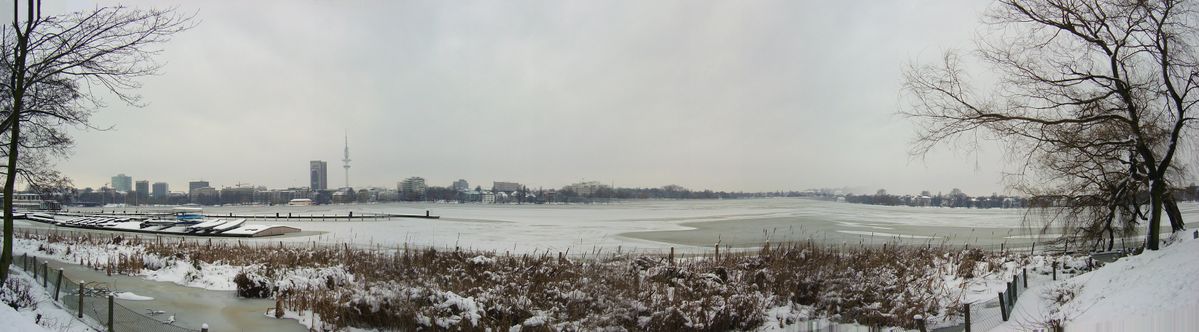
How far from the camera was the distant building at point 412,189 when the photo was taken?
134 meters

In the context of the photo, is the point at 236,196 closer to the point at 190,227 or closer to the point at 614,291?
the point at 190,227

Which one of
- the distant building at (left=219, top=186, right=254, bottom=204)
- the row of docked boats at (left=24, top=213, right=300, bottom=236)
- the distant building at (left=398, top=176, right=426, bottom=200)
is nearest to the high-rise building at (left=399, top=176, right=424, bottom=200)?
the distant building at (left=398, top=176, right=426, bottom=200)

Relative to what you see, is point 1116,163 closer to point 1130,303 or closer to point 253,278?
point 1130,303

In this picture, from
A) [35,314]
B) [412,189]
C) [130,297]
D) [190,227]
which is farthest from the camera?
[412,189]

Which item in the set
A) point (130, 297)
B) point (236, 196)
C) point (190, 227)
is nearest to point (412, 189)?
point (236, 196)

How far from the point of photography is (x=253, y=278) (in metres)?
16.0

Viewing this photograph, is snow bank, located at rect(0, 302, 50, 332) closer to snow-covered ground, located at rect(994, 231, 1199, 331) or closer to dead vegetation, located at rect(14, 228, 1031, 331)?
dead vegetation, located at rect(14, 228, 1031, 331)

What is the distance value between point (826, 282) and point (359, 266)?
42.9 ft

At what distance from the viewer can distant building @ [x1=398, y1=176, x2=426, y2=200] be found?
134375 millimetres

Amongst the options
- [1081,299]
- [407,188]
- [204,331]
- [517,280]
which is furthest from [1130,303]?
[407,188]

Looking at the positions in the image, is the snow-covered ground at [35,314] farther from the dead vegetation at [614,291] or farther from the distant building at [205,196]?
the distant building at [205,196]

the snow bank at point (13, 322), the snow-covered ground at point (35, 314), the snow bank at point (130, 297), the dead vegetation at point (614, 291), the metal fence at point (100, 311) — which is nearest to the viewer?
the snow bank at point (13, 322)

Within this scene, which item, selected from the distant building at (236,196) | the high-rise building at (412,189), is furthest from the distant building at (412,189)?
the distant building at (236,196)

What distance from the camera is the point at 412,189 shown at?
456ft
